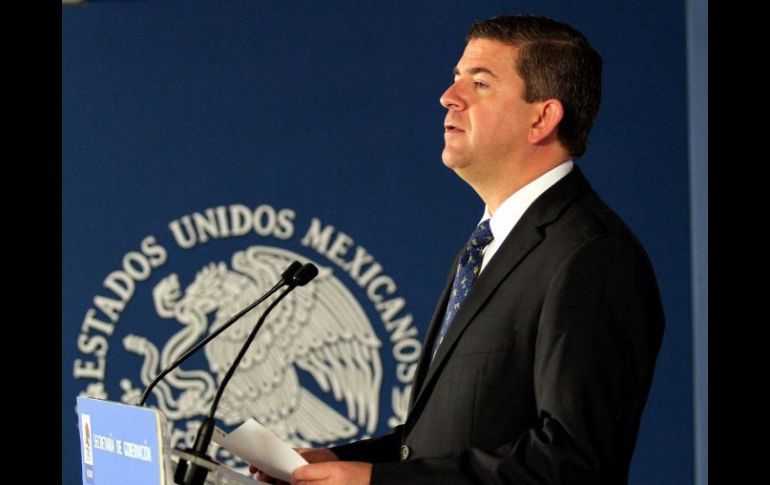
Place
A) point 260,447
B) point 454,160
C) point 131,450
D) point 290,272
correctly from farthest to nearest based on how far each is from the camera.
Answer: point 454,160, point 290,272, point 260,447, point 131,450

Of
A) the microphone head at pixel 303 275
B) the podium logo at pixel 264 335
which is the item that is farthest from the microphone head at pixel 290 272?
the podium logo at pixel 264 335

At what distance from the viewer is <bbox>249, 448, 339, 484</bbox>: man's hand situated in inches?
84.2

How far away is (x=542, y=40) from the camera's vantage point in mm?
2299

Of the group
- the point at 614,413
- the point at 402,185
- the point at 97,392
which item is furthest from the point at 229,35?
the point at 614,413

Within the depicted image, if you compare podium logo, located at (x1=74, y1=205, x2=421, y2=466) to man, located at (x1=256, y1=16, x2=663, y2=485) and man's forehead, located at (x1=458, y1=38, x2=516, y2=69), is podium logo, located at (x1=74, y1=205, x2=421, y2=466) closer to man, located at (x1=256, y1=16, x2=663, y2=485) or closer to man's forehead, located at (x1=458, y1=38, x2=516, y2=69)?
man, located at (x1=256, y1=16, x2=663, y2=485)

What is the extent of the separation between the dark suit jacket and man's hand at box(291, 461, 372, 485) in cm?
2

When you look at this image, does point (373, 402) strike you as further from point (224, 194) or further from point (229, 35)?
point (229, 35)

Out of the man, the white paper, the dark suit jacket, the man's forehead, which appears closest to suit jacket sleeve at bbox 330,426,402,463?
the man

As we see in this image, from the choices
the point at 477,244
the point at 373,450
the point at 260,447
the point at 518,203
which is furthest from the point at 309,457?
the point at 518,203

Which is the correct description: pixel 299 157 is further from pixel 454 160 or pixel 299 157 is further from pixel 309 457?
pixel 309 457

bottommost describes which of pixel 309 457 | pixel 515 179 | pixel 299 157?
pixel 309 457

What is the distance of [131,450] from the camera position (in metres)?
1.83

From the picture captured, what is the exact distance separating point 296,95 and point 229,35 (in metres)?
0.39

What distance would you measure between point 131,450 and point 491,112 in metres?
0.97
